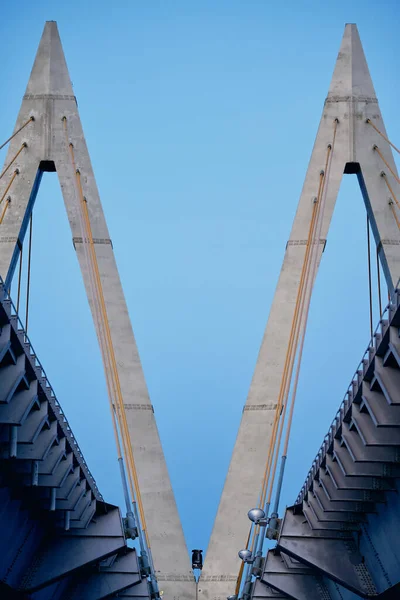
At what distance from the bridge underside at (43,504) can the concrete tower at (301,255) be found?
126 inches

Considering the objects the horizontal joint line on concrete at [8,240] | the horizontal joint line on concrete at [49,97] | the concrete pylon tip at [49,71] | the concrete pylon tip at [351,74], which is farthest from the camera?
the concrete pylon tip at [49,71]

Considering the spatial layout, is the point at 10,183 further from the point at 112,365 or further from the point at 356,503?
the point at 356,503

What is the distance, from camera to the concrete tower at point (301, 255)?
28531 millimetres

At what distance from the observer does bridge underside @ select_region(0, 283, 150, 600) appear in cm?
1527

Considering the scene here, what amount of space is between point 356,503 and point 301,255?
11.3m

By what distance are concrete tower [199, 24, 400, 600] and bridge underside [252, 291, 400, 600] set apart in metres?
1.62

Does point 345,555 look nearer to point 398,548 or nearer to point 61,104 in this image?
point 398,548

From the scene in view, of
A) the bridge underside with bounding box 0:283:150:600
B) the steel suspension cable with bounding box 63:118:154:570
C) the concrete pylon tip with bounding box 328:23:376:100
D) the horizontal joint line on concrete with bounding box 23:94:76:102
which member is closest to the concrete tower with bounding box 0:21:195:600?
the horizontal joint line on concrete with bounding box 23:94:76:102

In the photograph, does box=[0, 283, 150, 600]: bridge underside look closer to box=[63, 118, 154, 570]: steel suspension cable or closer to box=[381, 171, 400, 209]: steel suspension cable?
box=[63, 118, 154, 570]: steel suspension cable

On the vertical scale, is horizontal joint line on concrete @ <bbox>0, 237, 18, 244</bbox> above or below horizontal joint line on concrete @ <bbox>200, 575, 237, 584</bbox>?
above

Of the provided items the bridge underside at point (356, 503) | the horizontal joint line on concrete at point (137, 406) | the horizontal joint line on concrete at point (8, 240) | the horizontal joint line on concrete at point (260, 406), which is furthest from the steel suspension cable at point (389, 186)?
the horizontal joint line on concrete at point (8, 240)

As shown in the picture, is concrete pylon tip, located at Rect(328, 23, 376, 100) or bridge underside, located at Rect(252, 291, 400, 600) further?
concrete pylon tip, located at Rect(328, 23, 376, 100)

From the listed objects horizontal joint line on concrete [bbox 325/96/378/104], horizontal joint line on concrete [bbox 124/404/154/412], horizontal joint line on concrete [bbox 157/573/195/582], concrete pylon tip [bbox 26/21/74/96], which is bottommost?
horizontal joint line on concrete [bbox 157/573/195/582]

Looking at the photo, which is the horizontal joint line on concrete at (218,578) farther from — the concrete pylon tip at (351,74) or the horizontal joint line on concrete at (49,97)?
the horizontal joint line on concrete at (49,97)
